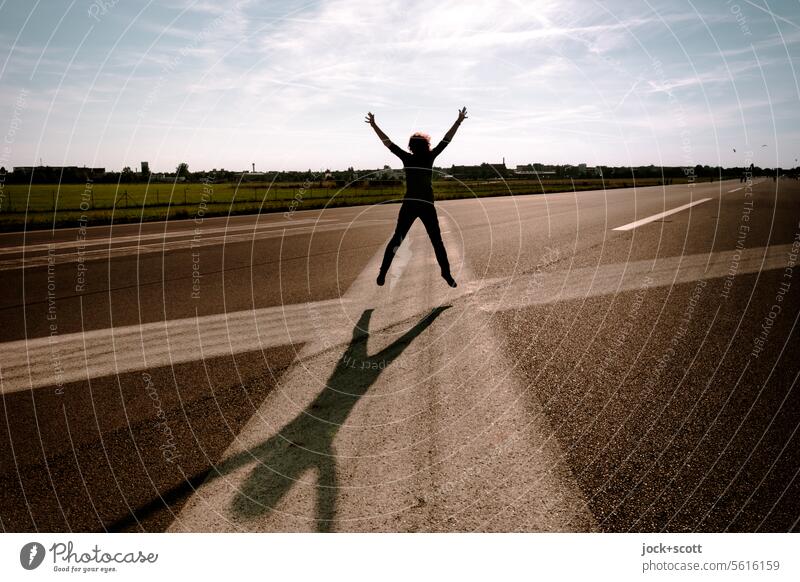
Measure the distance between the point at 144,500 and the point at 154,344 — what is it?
2736 millimetres

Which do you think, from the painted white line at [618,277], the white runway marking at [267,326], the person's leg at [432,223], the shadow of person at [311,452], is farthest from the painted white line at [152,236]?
the shadow of person at [311,452]

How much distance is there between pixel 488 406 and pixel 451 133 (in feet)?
8.23

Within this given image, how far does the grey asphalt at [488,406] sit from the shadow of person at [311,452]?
7 cm

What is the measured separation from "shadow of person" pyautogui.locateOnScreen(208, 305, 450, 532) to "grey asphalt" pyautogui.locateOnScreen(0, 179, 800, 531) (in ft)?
0.21

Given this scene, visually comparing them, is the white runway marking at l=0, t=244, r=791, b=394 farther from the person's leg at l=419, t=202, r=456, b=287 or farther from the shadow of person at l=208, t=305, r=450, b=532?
the shadow of person at l=208, t=305, r=450, b=532

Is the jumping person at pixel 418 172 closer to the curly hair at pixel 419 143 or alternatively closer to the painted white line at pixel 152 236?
the curly hair at pixel 419 143

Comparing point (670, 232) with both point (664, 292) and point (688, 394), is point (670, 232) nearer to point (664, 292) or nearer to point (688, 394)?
point (664, 292)

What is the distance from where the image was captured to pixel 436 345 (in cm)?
494

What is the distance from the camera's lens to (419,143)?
5.17 metres

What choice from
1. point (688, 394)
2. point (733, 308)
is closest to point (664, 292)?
point (733, 308)

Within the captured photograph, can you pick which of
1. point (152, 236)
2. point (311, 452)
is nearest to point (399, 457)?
point (311, 452)

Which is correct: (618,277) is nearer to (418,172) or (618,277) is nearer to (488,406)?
(418,172)

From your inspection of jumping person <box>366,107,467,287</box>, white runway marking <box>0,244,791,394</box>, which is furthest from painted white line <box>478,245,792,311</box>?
jumping person <box>366,107,467,287</box>

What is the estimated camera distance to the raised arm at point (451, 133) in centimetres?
468
